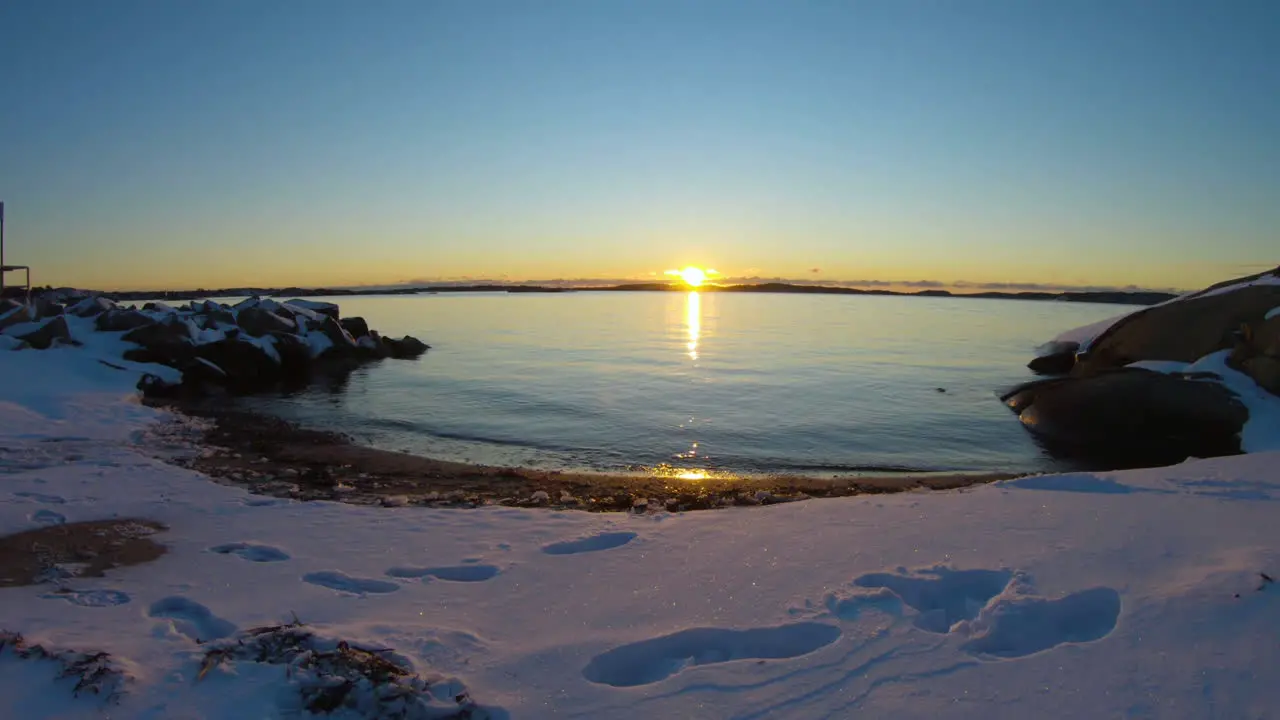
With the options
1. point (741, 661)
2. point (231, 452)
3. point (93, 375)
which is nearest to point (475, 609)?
point (741, 661)

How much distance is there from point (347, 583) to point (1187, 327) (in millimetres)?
18416

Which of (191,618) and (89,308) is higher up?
(89,308)

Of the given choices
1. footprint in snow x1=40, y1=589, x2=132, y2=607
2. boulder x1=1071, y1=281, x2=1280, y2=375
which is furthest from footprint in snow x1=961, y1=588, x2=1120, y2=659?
boulder x1=1071, y1=281, x2=1280, y2=375

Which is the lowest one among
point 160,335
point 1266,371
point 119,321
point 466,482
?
point 466,482

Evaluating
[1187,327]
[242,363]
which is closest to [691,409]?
[1187,327]

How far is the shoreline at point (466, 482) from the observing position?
8133 mm

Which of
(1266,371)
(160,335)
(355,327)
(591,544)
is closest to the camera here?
(591,544)

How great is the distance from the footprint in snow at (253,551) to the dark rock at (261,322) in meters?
21.0

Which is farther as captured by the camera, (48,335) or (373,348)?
(373,348)

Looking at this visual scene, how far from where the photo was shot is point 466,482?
9234 millimetres

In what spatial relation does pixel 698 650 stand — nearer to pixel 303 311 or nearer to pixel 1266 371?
pixel 1266 371

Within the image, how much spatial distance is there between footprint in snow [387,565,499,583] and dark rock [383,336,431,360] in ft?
80.3

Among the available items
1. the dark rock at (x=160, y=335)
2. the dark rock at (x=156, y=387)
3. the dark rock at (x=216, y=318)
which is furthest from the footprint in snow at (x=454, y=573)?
the dark rock at (x=216, y=318)

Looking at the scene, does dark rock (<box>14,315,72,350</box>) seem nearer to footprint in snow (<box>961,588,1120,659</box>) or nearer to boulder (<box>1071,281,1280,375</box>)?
footprint in snow (<box>961,588,1120,659</box>)
